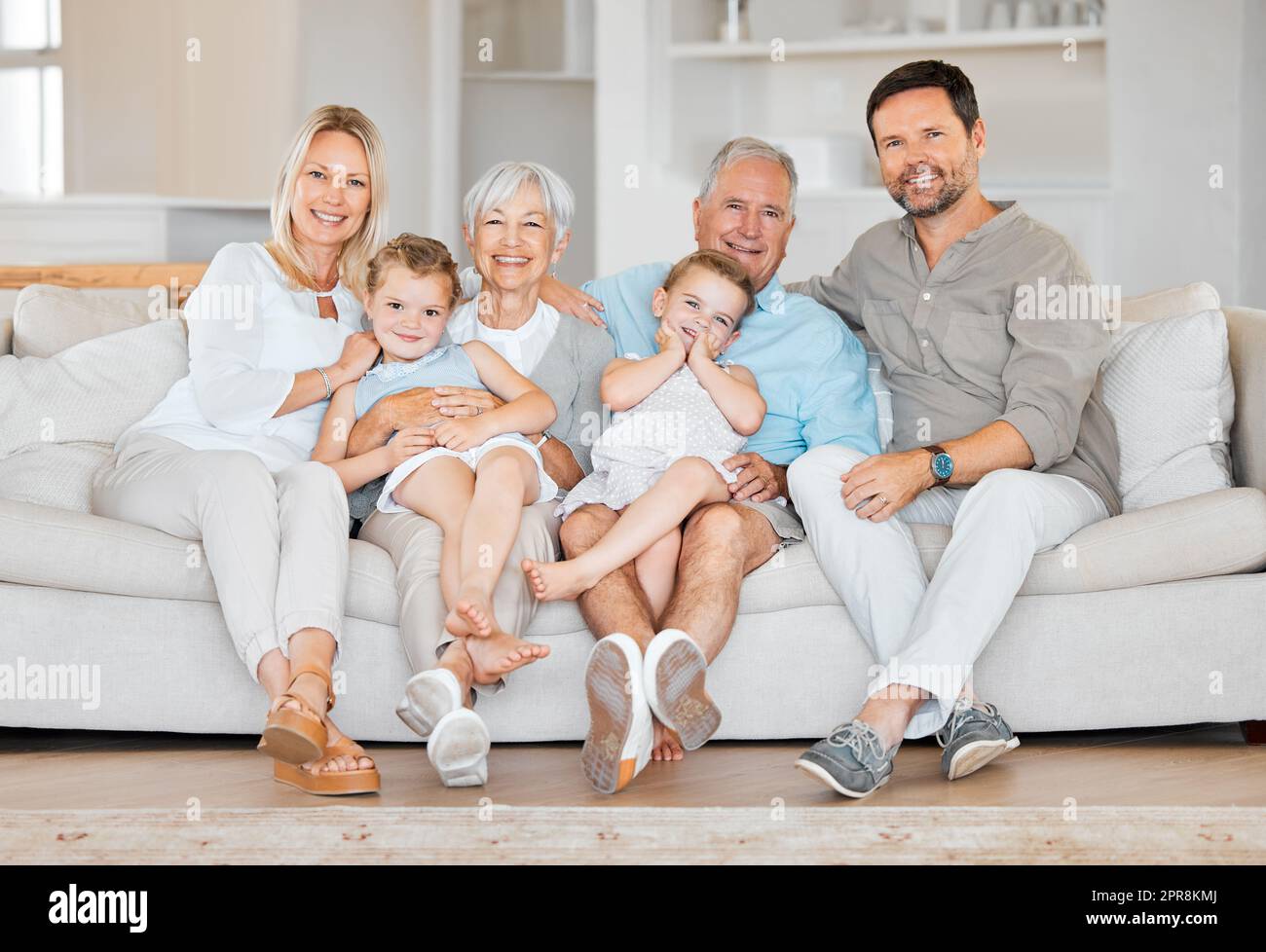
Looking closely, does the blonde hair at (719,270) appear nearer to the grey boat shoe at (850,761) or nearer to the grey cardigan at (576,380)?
the grey cardigan at (576,380)

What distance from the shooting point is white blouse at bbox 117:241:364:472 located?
2.52 metres

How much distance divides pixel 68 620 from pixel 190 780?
1.22ft

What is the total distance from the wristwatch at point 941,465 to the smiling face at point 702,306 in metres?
0.45

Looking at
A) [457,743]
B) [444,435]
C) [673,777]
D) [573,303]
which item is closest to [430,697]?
[457,743]

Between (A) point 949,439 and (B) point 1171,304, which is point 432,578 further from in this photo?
(B) point 1171,304

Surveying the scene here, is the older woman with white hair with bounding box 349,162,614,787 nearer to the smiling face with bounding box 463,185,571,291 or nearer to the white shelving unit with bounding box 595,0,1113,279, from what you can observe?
the smiling face with bounding box 463,185,571,291

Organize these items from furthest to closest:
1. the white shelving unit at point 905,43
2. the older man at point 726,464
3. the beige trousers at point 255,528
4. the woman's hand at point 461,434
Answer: the white shelving unit at point 905,43 → the woman's hand at point 461,434 → the beige trousers at point 255,528 → the older man at point 726,464

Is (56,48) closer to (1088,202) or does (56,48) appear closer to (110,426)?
(110,426)

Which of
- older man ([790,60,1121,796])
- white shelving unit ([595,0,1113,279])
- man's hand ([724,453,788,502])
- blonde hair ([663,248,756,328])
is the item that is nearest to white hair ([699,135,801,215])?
older man ([790,60,1121,796])

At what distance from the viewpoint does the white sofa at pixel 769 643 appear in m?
2.32

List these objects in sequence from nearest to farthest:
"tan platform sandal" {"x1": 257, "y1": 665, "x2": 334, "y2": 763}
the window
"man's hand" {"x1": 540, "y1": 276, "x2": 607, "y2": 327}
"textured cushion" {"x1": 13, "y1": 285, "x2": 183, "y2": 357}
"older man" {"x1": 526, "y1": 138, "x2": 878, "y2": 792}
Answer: "tan platform sandal" {"x1": 257, "y1": 665, "x2": 334, "y2": 763}
"older man" {"x1": 526, "y1": 138, "x2": 878, "y2": 792}
"man's hand" {"x1": 540, "y1": 276, "x2": 607, "y2": 327}
"textured cushion" {"x1": 13, "y1": 285, "x2": 183, "y2": 357}
the window

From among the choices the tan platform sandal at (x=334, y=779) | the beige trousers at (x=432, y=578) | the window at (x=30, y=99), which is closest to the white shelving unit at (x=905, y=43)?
the window at (x=30, y=99)

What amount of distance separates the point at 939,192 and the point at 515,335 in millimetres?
849

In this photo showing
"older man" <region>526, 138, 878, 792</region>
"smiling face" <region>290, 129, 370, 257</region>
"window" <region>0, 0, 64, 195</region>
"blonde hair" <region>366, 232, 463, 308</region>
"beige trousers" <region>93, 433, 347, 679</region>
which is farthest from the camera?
"window" <region>0, 0, 64, 195</region>
